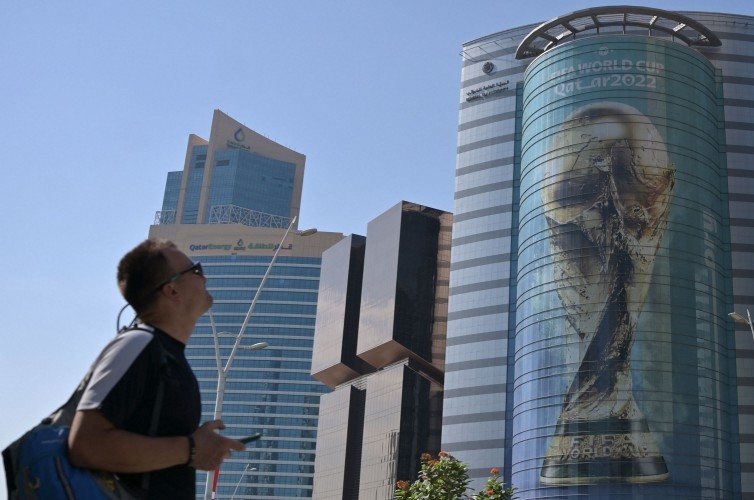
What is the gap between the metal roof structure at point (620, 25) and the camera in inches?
3068

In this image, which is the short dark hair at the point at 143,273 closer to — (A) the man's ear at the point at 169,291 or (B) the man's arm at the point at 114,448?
(A) the man's ear at the point at 169,291

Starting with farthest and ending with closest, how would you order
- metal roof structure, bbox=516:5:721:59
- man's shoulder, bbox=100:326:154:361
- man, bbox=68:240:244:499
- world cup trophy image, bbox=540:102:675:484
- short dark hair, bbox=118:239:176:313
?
metal roof structure, bbox=516:5:721:59 < world cup trophy image, bbox=540:102:675:484 < short dark hair, bbox=118:239:176:313 < man's shoulder, bbox=100:326:154:361 < man, bbox=68:240:244:499

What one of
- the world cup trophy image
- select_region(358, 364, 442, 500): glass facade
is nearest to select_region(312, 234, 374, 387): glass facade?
select_region(358, 364, 442, 500): glass facade

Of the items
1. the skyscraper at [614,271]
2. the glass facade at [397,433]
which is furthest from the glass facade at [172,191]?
the skyscraper at [614,271]

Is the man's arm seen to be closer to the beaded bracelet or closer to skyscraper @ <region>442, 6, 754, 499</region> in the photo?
the beaded bracelet

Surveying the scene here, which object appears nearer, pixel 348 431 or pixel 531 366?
pixel 531 366

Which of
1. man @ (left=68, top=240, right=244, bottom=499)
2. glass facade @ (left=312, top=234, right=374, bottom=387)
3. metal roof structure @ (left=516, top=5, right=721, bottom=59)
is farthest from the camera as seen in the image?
glass facade @ (left=312, top=234, right=374, bottom=387)

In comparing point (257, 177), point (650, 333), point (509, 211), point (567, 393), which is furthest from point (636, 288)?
point (257, 177)

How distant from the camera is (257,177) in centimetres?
18238

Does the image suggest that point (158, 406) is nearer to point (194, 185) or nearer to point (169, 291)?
point (169, 291)

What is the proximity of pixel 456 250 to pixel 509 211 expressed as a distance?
543 centimetres

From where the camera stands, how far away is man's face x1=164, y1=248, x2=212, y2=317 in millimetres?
4070

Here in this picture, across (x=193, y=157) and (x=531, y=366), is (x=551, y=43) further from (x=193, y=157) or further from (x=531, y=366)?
(x=193, y=157)

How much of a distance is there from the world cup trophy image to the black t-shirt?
65880 millimetres
